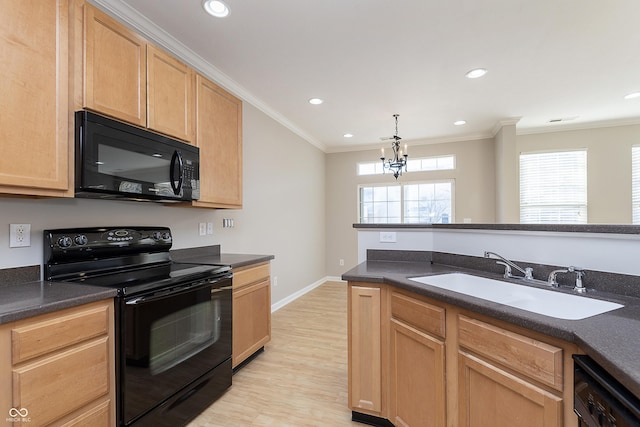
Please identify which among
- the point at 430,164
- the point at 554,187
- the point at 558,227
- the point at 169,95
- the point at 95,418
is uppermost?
the point at 430,164

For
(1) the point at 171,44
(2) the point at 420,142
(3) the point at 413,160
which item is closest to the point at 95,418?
(1) the point at 171,44

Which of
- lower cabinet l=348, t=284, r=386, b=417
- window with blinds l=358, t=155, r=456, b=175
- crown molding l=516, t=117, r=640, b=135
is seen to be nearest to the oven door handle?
lower cabinet l=348, t=284, r=386, b=417

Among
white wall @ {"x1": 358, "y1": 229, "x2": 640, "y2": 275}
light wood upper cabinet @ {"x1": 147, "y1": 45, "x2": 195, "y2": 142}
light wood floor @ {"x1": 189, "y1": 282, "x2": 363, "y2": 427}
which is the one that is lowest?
light wood floor @ {"x1": 189, "y1": 282, "x2": 363, "y2": 427}

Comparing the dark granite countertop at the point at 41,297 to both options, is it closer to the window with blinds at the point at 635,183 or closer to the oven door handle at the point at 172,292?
the oven door handle at the point at 172,292

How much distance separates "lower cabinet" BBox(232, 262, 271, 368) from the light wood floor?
193 millimetres

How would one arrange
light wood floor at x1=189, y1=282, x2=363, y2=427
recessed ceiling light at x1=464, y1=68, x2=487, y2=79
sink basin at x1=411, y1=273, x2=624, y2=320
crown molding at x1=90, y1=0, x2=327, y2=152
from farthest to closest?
1. recessed ceiling light at x1=464, y1=68, x2=487, y2=79
2. crown molding at x1=90, y1=0, x2=327, y2=152
3. light wood floor at x1=189, y1=282, x2=363, y2=427
4. sink basin at x1=411, y1=273, x2=624, y2=320

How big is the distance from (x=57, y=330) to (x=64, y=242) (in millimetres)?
701

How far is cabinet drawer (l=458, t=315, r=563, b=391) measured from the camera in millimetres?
970

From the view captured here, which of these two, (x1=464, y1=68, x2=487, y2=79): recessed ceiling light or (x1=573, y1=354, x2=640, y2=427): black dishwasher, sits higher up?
(x1=464, y1=68, x2=487, y2=79): recessed ceiling light

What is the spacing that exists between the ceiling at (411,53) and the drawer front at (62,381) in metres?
2.17

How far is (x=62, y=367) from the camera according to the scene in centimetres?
124

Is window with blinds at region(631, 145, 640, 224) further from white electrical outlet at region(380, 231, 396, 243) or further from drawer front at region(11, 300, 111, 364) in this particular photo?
drawer front at region(11, 300, 111, 364)

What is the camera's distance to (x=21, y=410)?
1.12 m

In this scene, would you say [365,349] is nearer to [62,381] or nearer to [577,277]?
[577,277]
